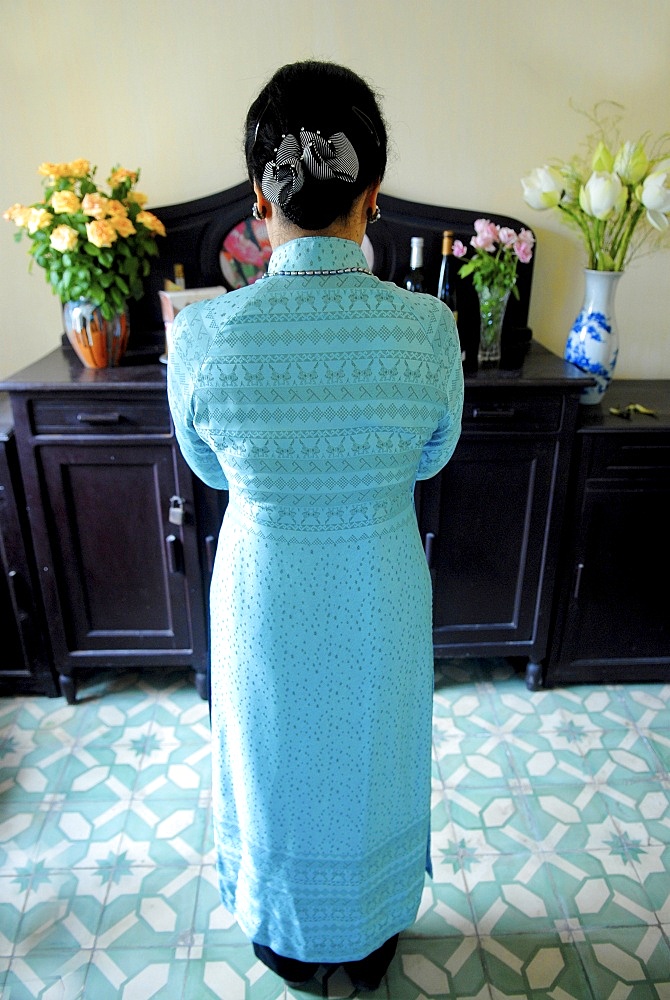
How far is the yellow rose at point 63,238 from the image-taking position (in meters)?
1.73

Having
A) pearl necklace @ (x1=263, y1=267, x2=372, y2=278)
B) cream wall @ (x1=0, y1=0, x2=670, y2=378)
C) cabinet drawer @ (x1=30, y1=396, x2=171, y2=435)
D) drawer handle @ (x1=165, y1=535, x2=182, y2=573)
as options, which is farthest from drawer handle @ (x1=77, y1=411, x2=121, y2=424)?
pearl necklace @ (x1=263, y1=267, x2=372, y2=278)

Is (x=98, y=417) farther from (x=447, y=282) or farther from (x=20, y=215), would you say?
(x=447, y=282)

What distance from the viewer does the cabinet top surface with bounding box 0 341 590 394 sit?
5.82 feet

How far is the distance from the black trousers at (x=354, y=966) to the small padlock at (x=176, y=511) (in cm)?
100

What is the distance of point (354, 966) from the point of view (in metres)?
1.36

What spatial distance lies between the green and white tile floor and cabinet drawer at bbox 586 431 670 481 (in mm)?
697

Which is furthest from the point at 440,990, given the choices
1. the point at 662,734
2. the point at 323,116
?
the point at 323,116

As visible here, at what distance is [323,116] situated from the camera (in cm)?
81

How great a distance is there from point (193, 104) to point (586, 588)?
1748 mm

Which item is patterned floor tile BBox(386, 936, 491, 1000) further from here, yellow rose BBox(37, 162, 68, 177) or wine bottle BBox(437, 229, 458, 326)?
yellow rose BBox(37, 162, 68, 177)

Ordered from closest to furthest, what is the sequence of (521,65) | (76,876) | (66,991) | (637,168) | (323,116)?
(323,116) → (66,991) → (76,876) → (637,168) → (521,65)

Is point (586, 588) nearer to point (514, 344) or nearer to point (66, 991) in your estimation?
point (514, 344)

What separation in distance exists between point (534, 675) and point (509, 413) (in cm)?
82

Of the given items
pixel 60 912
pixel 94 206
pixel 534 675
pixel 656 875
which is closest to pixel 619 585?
pixel 534 675
